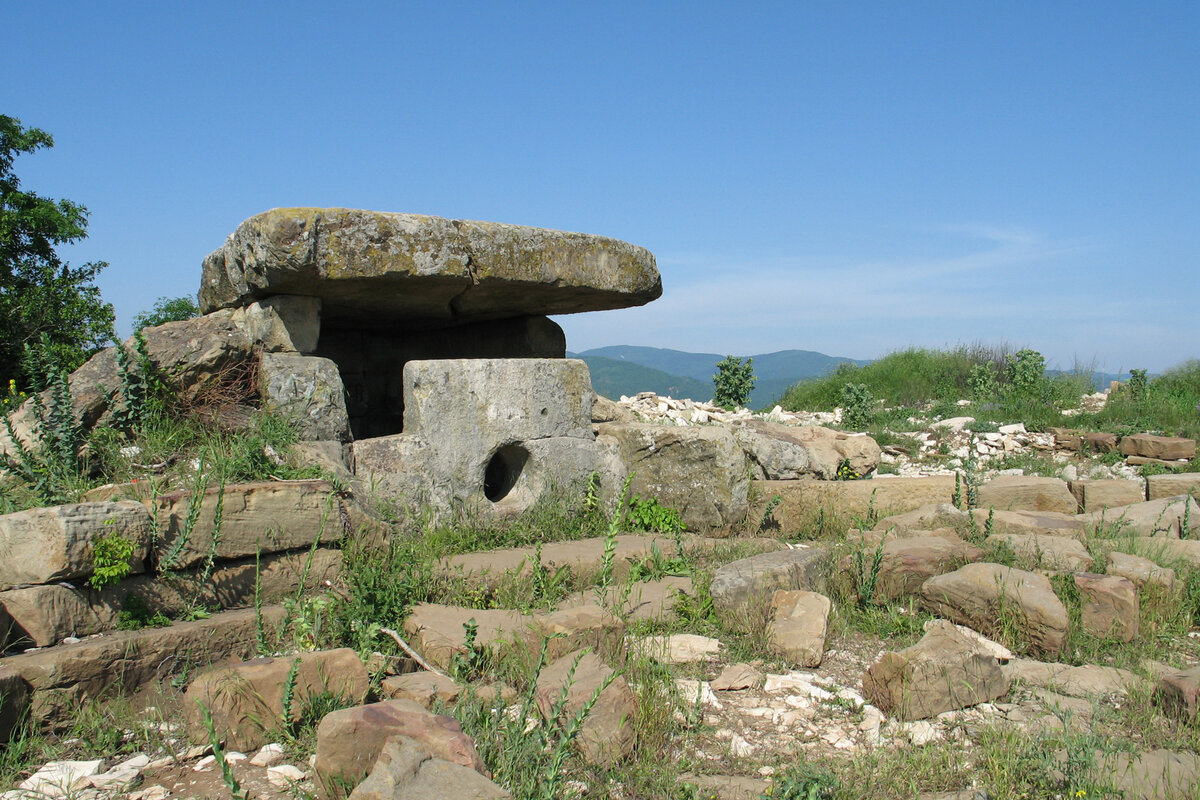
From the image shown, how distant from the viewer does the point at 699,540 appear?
18.2 ft

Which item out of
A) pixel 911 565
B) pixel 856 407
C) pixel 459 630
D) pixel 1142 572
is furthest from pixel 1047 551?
pixel 856 407

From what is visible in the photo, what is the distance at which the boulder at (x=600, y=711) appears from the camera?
2.68 metres

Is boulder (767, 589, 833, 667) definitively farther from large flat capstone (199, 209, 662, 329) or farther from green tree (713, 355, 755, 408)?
green tree (713, 355, 755, 408)

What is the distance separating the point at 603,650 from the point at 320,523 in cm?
157

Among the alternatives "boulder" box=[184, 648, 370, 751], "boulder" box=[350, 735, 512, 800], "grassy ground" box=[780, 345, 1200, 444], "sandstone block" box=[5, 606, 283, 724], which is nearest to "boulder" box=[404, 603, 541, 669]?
"boulder" box=[184, 648, 370, 751]

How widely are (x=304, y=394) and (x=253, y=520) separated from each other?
137cm

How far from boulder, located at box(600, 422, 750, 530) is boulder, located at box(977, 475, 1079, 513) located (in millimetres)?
1876

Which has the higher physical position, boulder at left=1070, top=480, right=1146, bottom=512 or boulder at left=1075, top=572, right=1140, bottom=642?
boulder at left=1070, top=480, right=1146, bottom=512

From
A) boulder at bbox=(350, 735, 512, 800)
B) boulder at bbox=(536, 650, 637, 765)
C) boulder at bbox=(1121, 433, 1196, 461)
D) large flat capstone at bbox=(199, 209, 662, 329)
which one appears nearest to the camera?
boulder at bbox=(350, 735, 512, 800)

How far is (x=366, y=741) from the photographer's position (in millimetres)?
2451

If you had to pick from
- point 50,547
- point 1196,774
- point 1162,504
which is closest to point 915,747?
point 1196,774

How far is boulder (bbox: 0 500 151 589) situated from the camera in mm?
3213

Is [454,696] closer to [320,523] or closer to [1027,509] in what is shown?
[320,523]

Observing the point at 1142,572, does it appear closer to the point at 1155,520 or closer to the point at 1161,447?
the point at 1155,520
